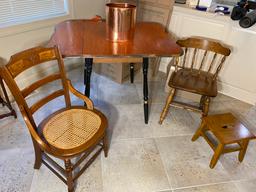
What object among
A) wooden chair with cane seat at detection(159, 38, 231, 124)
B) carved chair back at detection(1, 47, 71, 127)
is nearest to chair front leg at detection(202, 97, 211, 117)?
wooden chair with cane seat at detection(159, 38, 231, 124)

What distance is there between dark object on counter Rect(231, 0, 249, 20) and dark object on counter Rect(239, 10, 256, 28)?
12 centimetres

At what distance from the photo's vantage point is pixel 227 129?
61.9 inches

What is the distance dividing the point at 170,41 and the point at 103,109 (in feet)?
3.21

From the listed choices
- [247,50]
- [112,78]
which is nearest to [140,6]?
[112,78]

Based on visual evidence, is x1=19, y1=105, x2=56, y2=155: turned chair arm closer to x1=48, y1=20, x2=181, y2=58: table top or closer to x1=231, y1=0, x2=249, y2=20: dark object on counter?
x1=48, y1=20, x2=181, y2=58: table top

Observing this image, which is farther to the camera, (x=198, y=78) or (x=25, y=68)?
(x=198, y=78)

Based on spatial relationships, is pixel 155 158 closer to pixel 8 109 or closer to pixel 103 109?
pixel 103 109

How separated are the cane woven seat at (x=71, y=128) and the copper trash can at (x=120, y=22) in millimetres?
592

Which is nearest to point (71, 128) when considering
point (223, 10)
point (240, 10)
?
point (240, 10)

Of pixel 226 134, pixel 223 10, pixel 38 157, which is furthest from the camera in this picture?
pixel 223 10

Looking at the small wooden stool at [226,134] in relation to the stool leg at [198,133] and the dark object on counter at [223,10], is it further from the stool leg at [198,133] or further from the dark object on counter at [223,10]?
the dark object on counter at [223,10]

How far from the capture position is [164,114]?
1.96m

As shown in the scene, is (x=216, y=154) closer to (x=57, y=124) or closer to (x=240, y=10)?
(x=57, y=124)

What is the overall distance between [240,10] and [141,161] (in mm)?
1650
